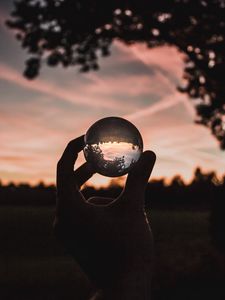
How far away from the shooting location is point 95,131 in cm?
281

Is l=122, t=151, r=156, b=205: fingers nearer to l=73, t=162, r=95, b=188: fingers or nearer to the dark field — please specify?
l=73, t=162, r=95, b=188: fingers

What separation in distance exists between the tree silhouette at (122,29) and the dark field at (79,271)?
5622 mm

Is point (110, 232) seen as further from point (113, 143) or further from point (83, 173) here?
point (113, 143)

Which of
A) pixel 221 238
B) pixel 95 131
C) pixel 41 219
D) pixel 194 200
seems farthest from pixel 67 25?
pixel 194 200

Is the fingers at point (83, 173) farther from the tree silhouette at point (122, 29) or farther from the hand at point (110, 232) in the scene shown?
the tree silhouette at point (122, 29)

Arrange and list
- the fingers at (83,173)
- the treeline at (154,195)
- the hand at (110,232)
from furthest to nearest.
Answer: the treeline at (154,195)
the fingers at (83,173)
the hand at (110,232)

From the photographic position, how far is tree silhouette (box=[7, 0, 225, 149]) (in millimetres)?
12781

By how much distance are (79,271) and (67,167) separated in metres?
13.9

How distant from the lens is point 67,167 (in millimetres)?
2367

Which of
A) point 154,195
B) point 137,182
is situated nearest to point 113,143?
point 137,182

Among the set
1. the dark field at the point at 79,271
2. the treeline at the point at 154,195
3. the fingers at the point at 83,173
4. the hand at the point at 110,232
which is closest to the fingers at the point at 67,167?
the hand at the point at 110,232

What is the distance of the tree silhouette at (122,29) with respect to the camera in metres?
12.8

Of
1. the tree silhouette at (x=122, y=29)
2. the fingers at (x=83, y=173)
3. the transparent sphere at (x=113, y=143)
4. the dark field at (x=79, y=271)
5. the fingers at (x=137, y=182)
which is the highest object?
the tree silhouette at (x=122, y=29)

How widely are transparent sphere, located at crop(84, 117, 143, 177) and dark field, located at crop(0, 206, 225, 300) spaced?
30.5ft
